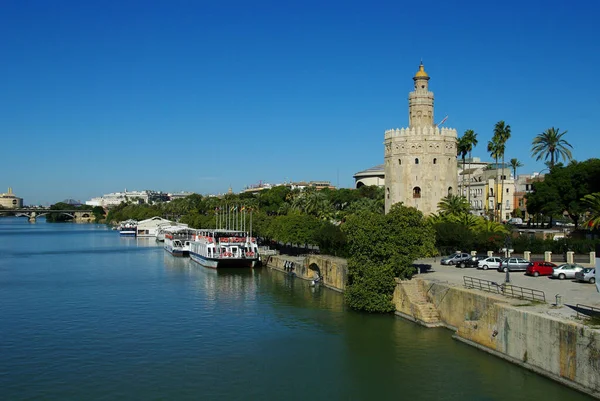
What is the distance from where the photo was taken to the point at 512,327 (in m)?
24.4

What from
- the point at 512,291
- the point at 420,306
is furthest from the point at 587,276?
the point at 420,306

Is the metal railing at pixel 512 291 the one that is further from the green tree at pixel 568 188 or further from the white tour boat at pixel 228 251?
the white tour boat at pixel 228 251

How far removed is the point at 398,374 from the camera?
2462 centimetres

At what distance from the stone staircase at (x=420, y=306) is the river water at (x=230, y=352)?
98 centimetres

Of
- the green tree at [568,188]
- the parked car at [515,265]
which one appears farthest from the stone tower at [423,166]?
the parked car at [515,265]

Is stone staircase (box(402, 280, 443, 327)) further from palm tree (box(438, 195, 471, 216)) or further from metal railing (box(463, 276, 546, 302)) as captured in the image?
palm tree (box(438, 195, 471, 216))

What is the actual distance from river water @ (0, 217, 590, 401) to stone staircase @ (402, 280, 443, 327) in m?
0.98

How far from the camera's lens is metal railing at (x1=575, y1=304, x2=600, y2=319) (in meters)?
22.1

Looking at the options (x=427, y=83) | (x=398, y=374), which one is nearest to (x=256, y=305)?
(x=398, y=374)

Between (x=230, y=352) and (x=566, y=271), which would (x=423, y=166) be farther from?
(x=230, y=352)

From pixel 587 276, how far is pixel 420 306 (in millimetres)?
9202

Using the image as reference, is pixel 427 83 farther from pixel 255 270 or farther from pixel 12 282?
pixel 12 282

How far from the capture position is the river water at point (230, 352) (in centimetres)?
2267

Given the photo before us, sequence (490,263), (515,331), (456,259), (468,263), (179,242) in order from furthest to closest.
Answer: (179,242), (456,259), (468,263), (490,263), (515,331)
